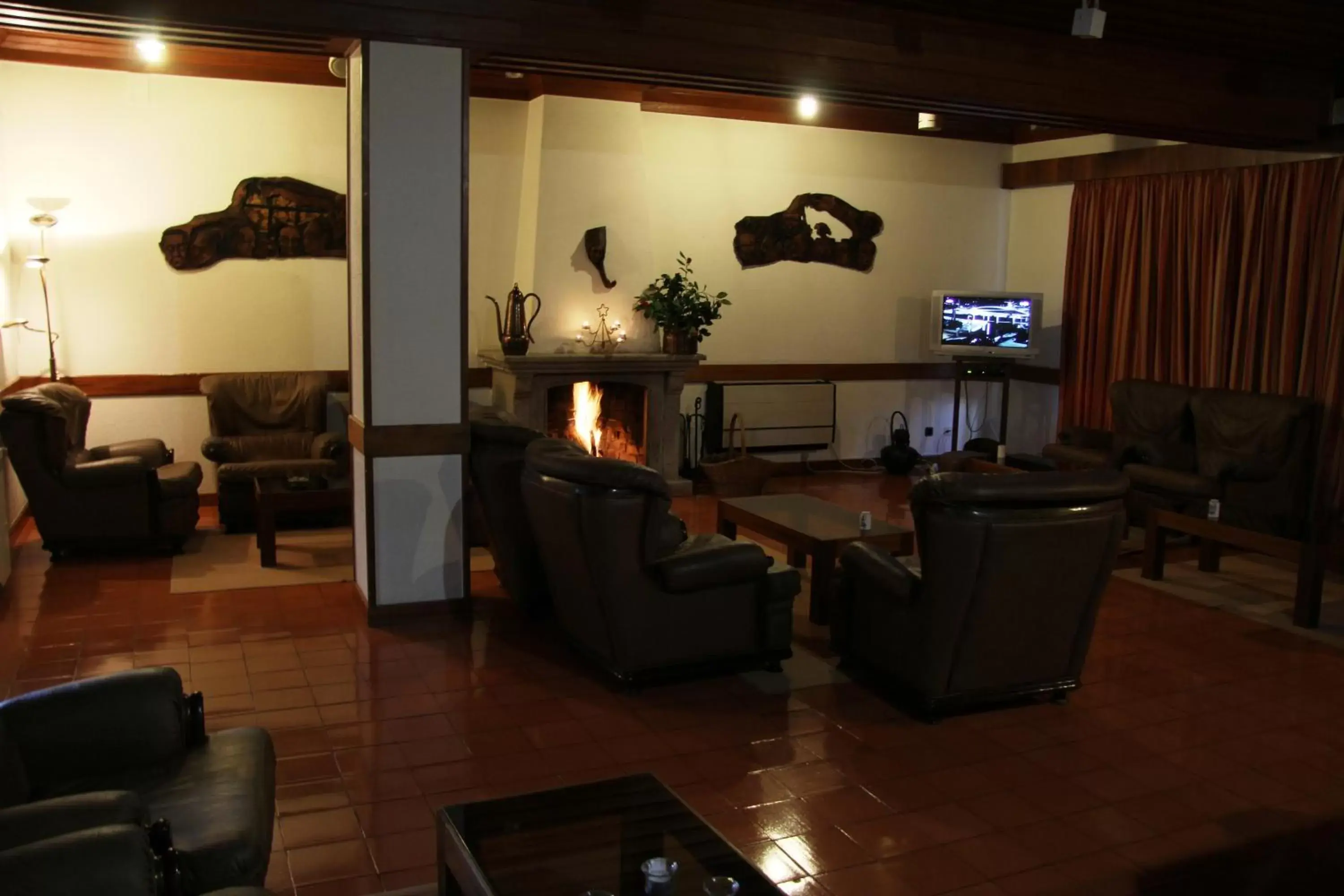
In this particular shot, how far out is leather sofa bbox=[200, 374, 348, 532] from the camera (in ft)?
22.6

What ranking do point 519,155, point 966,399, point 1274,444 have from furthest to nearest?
point 966,399, point 519,155, point 1274,444

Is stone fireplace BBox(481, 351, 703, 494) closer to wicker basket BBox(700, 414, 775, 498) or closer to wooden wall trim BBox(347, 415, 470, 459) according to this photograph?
wicker basket BBox(700, 414, 775, 498)

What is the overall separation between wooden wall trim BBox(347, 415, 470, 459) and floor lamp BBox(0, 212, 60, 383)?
3.08 metres

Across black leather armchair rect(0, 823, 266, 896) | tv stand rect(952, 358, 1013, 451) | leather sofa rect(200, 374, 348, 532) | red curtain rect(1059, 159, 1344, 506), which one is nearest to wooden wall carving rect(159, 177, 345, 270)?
leather sofa rect(200, 374, 348, 532)

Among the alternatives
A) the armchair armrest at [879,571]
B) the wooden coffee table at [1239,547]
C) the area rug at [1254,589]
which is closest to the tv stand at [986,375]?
the area rug at [1254,589]

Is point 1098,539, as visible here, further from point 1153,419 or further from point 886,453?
point 886,453

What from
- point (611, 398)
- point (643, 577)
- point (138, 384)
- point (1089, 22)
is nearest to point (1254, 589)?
point (1089, 22)

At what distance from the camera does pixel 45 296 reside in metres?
7.23

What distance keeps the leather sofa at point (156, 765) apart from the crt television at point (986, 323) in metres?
7.53

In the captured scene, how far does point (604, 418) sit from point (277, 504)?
2.98m

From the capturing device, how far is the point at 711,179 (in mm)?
8938

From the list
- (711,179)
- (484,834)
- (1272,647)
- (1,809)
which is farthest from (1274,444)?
(1,809)

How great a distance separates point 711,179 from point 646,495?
540cm

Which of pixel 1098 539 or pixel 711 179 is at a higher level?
pixel 711 179
